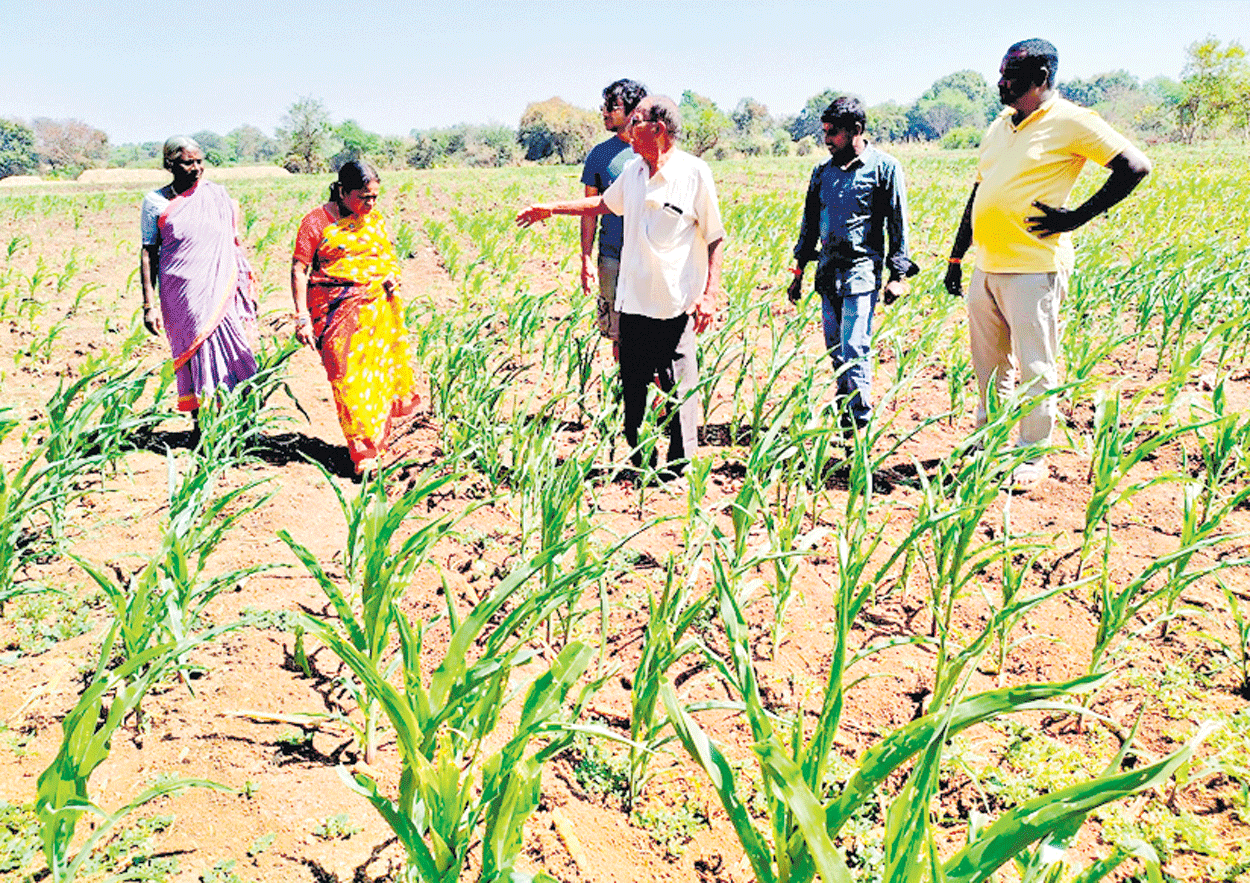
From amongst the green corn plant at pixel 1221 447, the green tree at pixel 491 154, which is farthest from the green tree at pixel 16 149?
the green corn plant at pixel 1221 447

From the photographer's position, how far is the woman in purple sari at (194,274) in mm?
3549

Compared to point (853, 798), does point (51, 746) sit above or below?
below

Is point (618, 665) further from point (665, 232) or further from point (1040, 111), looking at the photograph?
point (1040, 111)

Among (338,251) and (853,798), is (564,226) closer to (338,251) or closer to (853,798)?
(338,251)

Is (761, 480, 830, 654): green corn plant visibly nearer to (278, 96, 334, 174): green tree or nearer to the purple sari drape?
the purple sari drape

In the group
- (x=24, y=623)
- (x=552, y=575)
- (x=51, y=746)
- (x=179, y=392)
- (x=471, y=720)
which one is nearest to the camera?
(x=471, y=720)

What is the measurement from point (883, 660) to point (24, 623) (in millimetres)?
2402

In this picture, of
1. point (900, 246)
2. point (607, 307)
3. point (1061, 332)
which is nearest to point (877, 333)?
point (900, 246)

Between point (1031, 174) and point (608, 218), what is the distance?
1710 millimetres

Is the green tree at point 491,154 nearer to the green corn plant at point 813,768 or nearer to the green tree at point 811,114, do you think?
the green corn plant at point 813,768

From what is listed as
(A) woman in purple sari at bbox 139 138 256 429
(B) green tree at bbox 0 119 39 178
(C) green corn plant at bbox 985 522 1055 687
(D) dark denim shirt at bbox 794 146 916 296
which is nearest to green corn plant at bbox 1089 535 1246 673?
(C) green corn plant at bbox 985 522 1055 687

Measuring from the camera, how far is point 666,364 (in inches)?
130

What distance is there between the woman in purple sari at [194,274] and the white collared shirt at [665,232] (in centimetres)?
181

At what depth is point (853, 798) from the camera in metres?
1.13
